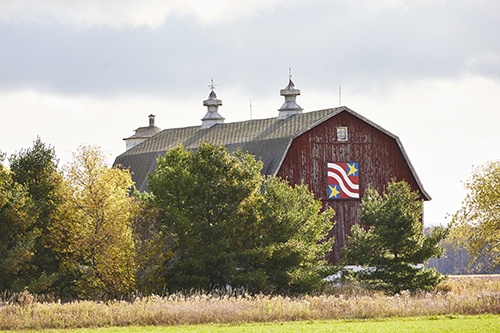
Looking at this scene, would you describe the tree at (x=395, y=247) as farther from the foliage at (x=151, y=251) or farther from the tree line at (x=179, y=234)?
the foliage at (x=151, y=251)

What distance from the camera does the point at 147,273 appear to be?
3922 cm

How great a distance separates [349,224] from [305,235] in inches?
401

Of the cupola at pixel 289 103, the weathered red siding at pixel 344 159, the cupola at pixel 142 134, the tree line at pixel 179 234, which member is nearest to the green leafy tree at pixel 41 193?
the tree line at pixel 179 234

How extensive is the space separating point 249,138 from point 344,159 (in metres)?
5.53

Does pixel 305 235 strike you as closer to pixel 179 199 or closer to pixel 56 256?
pixel 179 199

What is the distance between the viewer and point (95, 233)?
39.4 metres

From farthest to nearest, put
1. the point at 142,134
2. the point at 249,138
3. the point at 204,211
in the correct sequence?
the point at 142,134
the point at 249,138
the point at 204,211

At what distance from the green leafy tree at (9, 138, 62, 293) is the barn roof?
1076cm

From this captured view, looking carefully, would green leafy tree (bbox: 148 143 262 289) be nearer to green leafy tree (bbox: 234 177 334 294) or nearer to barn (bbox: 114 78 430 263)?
green leafy tree (bbox: 234 177 334 294)

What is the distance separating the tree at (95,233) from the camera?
127 feet

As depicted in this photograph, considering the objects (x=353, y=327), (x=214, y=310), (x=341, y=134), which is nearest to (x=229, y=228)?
(x=214, y=310)

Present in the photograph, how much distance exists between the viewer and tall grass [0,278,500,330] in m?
30.8

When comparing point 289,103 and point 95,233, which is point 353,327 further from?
point 289,103

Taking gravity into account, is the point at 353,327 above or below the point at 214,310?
below
